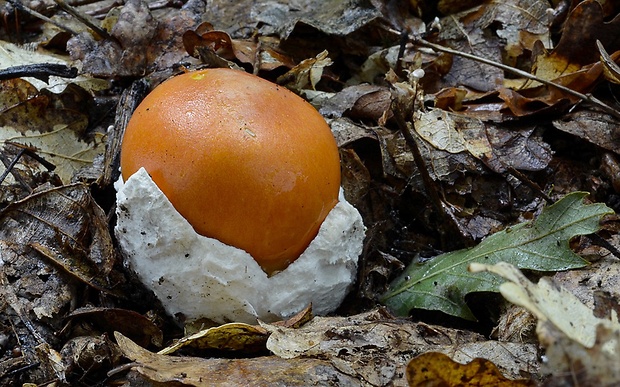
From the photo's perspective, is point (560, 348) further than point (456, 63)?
No

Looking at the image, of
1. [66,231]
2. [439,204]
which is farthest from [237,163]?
[439,204]

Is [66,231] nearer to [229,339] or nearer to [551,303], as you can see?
[229,339]

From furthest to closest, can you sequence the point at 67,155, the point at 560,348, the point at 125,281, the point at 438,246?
the point at 67,155 → the point at 438,246 → the point at 125,281 → the point at 560,348

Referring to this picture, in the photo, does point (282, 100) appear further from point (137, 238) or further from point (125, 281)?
point (125, 281)

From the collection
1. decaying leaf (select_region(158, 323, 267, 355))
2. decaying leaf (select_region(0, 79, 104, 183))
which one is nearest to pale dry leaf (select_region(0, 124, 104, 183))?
decaying leaf (select_region(0, 79, 104, 183))

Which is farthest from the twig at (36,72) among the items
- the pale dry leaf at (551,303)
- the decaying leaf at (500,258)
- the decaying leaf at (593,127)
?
the decaying leaf at (593,127)

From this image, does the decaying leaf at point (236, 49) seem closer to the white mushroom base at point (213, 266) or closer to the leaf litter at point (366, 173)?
the leaf litter at point (366, 173)

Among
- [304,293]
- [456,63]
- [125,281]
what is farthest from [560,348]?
[456,63]
